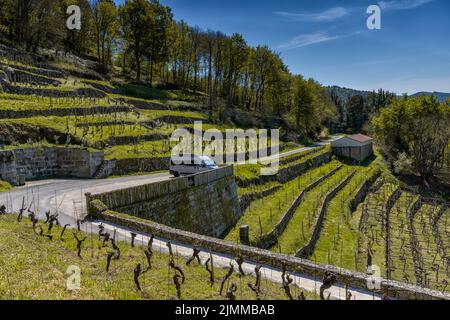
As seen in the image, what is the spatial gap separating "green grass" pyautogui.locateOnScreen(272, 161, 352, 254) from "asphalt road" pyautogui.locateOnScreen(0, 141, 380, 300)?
359 inches

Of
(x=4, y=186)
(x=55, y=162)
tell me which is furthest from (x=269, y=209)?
(x=4, y=186)

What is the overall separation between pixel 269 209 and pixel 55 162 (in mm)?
15724

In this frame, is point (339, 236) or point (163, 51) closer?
point (339, 236)

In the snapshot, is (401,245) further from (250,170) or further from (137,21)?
(137,21)

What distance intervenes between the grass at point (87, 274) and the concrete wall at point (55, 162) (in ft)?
35.1

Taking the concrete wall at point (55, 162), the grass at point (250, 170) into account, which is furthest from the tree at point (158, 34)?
the concrete wall at point (55, 162)

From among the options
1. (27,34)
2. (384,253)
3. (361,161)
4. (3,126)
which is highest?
(27,34)

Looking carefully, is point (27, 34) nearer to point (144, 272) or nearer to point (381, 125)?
point (144, 272)

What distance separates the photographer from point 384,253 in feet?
84.0

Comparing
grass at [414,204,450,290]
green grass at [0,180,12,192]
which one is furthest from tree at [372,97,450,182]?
green grass at [0,180,12,192]

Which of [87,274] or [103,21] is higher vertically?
[103,21]

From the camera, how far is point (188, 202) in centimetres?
1947
